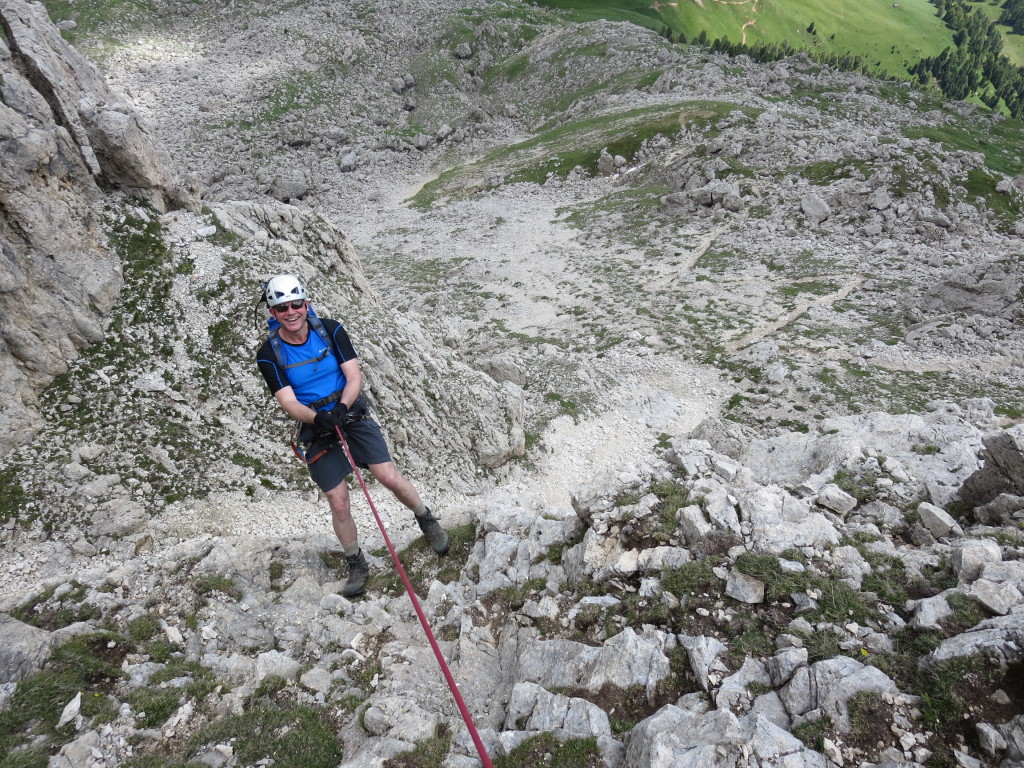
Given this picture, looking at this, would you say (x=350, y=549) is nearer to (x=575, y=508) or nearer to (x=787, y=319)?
(x=575, y=508)

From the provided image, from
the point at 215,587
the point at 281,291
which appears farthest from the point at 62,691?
the point at 281,291

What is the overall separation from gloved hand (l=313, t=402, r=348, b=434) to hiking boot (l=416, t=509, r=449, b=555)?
9.46ft

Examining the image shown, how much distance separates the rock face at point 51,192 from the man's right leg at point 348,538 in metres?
8.69

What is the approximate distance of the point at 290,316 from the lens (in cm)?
886

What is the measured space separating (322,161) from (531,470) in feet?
210

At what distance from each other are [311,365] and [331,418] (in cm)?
110

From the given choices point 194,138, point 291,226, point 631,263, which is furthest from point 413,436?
point 194,138

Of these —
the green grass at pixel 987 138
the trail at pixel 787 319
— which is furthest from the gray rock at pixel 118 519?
the green grass at pixel 987 138

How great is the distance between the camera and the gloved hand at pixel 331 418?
9.14m

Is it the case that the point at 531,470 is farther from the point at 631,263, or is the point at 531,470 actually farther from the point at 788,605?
the point at 631,263

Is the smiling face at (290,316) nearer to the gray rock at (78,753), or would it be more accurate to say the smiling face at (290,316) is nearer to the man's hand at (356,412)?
the man's hand at (356,412)

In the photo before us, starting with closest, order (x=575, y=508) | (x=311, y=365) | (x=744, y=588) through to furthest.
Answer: (x=744, y=588), (x=311, y=365), (x=575, y=508)

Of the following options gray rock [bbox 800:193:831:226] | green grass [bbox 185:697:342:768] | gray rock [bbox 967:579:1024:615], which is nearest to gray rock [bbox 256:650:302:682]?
green grass [bbox 185:697:342:768]

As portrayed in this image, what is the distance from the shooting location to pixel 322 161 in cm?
6694
